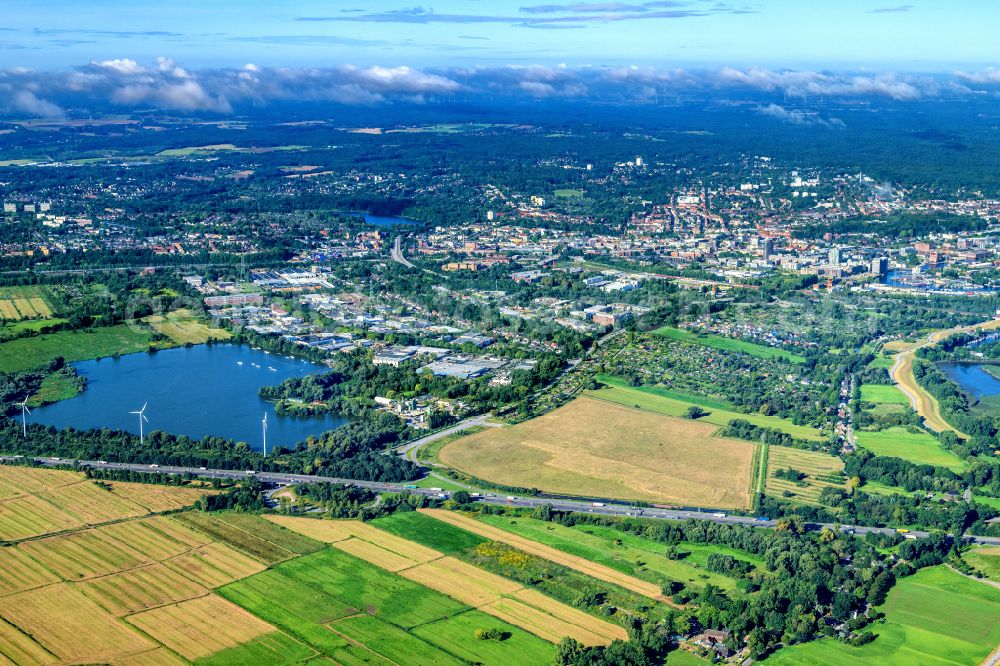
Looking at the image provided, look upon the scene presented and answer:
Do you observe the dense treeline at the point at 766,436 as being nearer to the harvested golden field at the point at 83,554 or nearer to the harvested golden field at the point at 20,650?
the harvested golden field at the point at 83,554

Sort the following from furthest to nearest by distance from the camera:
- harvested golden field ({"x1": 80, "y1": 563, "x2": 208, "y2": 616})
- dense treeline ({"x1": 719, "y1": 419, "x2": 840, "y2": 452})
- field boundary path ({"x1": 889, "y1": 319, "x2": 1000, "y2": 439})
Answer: field boundary path ({"x1": 889, "y1": 319, "x2": 1000, "y2": 439}), dense treeline ({"x1": 719, "y1": 419, "x2": 840, "y2": 452}), harvested golden field ({"x1": 80, "y1": 563, "x2": 208, "y2": 616})

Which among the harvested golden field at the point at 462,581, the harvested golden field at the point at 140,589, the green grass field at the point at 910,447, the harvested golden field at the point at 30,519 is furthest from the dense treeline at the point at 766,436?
the harvested golden field at the point at 30,519

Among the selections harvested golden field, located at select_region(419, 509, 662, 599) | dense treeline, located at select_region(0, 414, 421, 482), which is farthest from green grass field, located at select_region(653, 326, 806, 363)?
harvested golden field, located at select_region(419, 509, 662, 599)

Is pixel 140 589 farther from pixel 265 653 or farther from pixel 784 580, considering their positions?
pixel 784 580

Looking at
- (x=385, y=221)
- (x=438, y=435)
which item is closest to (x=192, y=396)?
(x=438, y=435)

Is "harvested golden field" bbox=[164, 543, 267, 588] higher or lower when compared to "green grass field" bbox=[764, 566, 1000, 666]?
higher

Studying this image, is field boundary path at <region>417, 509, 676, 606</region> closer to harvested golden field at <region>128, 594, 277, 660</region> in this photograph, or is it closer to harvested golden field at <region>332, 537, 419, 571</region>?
harvested golden field at <region>332, 537, 419, 571</region>
